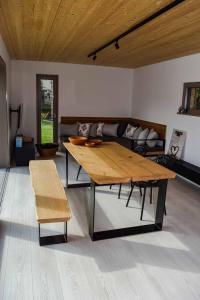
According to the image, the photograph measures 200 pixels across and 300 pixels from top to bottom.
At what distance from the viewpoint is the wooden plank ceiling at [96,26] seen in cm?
238

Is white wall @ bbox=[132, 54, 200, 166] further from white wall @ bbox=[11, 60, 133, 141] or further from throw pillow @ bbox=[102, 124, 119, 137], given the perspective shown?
throw pillow @ bbox=[102, 124, 119, 137]

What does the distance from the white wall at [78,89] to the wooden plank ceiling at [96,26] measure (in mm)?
1620

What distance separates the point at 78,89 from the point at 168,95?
2.50 meters

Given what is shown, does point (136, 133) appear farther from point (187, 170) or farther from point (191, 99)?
point (187, 170)

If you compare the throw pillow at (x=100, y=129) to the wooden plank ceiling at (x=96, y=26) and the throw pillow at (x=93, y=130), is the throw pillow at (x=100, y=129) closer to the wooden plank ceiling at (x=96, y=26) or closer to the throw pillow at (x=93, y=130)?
the throw pillow at (x=93, y=130)

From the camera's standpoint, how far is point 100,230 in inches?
112

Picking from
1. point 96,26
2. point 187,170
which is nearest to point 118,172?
point 96,26

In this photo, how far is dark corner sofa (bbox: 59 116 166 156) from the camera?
5539 mm

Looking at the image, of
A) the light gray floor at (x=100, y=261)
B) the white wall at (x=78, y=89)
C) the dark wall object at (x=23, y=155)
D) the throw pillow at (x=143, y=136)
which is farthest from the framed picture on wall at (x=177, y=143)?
the dark wall object at (x=23, y=155)

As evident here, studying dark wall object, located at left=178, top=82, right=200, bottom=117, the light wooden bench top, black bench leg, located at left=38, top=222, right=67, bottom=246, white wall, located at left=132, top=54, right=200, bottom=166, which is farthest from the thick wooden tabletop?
dark wall object, located at left=178, top=82, right=200, bottom=117

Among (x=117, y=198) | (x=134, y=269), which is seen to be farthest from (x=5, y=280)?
(x=117, y=198)

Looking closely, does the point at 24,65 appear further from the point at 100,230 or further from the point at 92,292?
the point at 92,292

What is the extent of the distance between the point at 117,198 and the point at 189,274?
168cm

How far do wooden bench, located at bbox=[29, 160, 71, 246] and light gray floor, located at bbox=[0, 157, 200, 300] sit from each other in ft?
0.45
